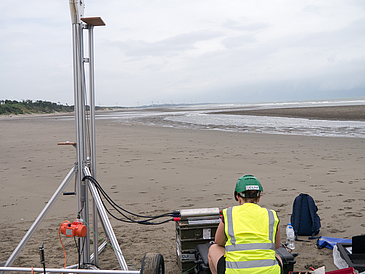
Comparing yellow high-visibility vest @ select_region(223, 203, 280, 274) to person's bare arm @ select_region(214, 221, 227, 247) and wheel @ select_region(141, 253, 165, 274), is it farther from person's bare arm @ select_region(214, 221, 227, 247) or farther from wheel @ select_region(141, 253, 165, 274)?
wheel @ select_region(141, 253, 165, 274)

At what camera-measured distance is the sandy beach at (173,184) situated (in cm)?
466

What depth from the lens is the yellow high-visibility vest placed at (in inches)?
98.8

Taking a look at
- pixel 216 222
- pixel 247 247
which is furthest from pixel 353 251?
pixel 247 247

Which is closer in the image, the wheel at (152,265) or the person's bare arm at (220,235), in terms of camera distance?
the wheel at (152,265)

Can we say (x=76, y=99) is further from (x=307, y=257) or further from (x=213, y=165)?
(x=213, y=165)

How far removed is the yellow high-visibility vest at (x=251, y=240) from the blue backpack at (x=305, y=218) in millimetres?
2464

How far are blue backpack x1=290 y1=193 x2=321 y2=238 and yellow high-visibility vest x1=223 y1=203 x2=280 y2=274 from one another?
2464mm

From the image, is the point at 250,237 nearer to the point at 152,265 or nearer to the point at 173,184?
the point at 152,265

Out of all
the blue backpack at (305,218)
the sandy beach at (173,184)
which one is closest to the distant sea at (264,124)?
the sandy beach at (173,184)

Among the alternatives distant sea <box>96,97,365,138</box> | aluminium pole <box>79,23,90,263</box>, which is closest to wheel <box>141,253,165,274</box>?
aluminium pole <box>79,23,90,263</box>

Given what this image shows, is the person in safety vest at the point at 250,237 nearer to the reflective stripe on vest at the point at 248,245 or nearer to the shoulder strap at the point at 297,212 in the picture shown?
the reflective stripe on vest at the point at 248,245

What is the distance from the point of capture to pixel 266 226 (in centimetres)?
255

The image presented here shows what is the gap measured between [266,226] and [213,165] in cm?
737

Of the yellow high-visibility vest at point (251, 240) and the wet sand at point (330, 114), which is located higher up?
the wet sand at point (330, 114)
